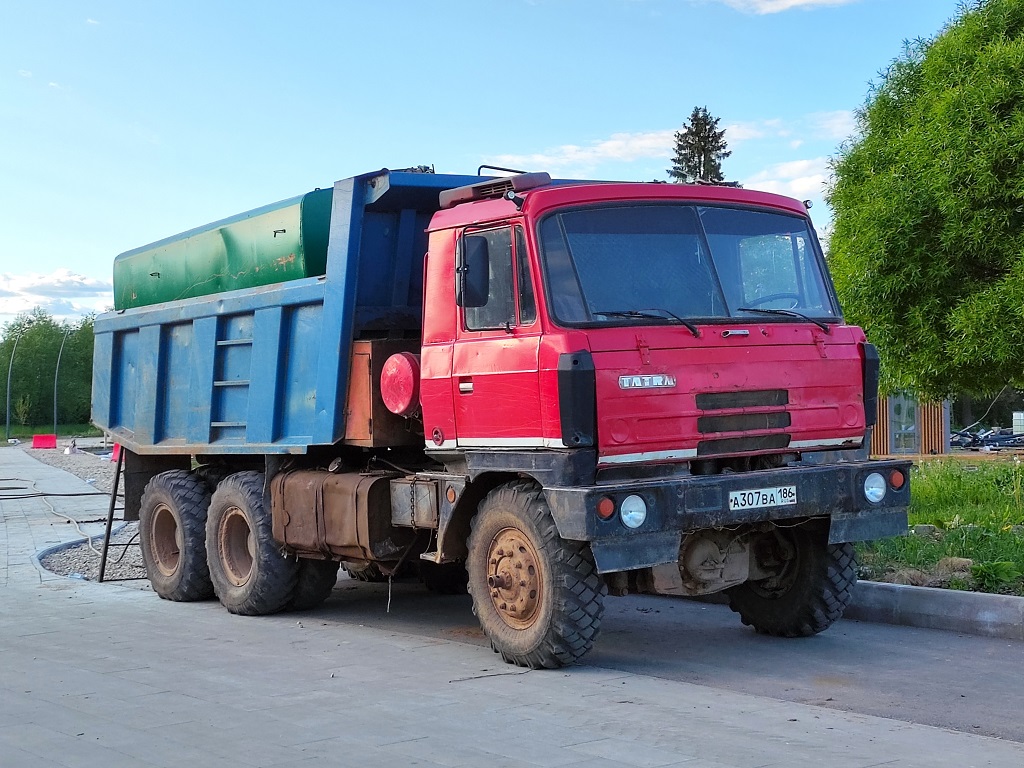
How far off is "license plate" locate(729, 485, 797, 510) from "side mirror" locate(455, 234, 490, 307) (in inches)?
72.7

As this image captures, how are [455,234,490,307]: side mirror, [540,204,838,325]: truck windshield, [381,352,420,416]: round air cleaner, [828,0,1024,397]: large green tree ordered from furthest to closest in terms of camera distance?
[828,0,1024,397]: large green tree < [381,352,420,416]: round air cleaner < [455,234,490,307]: side mirror < [540,204,838,325]: truck windshield

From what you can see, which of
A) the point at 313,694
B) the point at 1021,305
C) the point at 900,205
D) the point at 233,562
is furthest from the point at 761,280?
the point at 900,205

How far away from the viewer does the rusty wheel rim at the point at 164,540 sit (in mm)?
11805

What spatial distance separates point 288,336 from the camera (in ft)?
33.2

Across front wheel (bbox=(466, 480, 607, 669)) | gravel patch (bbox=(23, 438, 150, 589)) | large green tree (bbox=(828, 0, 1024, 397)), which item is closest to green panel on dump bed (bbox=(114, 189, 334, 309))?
gravel patch (bbox=(23, 438, 150, 589))

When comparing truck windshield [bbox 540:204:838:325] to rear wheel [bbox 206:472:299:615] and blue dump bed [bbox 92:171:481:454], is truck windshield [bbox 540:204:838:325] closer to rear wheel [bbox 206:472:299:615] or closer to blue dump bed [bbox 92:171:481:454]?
blue dump bed [bbox 92:171:481:454]

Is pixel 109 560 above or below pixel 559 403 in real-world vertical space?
below

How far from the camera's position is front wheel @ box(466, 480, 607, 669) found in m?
Answer: 7.34

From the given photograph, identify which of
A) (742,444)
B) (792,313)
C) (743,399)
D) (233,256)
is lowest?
(742,444)

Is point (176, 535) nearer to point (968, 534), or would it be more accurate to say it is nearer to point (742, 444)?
point (742, 444)

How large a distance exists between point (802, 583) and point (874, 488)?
81 centimetres

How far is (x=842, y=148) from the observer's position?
18781mm

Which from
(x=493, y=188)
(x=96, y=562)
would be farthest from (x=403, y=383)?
(x=96, y=562)

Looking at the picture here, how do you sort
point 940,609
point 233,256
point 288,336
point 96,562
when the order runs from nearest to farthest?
point 940,609 → point 288,336 → point 233,256 → point 96,562
